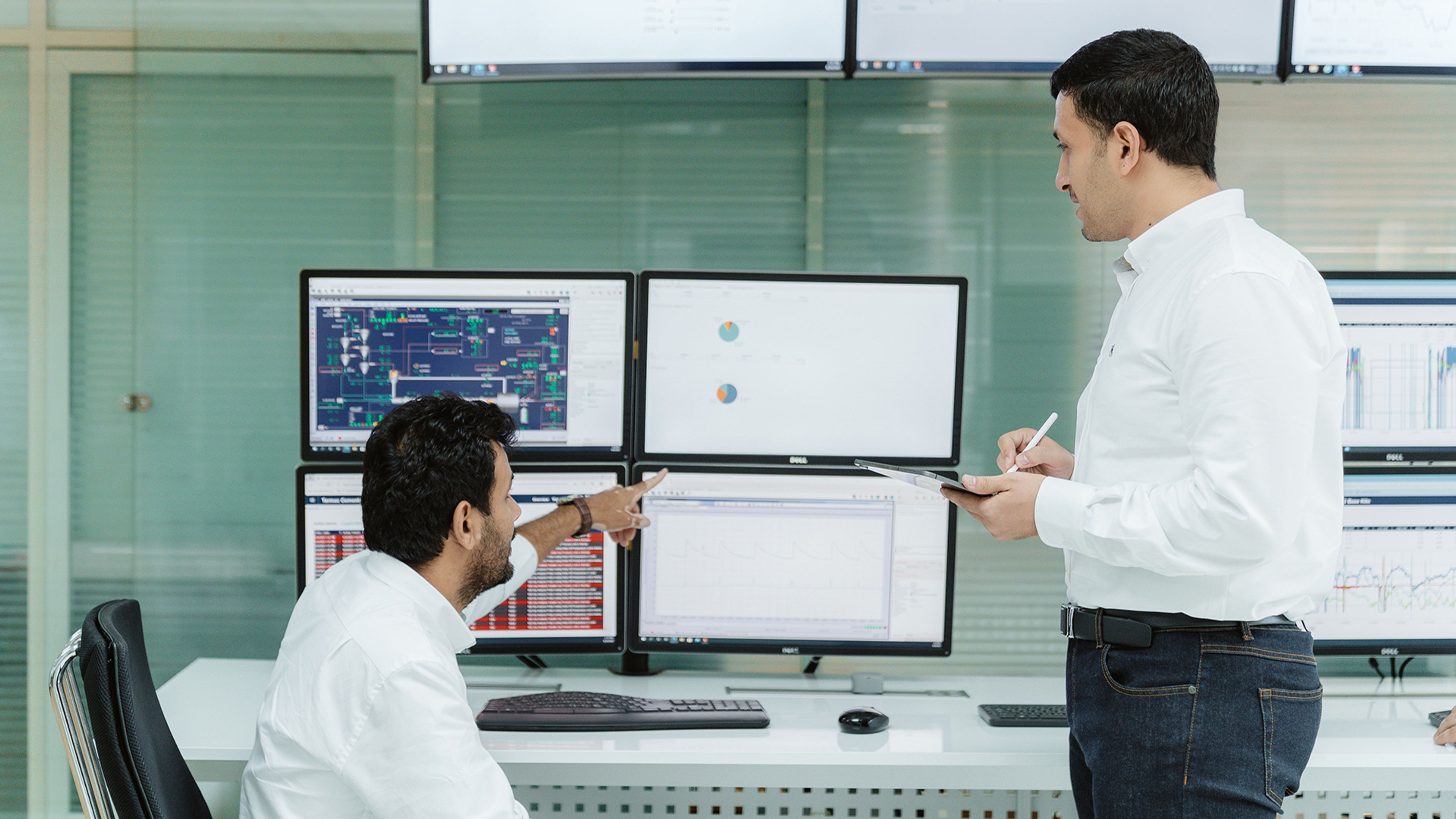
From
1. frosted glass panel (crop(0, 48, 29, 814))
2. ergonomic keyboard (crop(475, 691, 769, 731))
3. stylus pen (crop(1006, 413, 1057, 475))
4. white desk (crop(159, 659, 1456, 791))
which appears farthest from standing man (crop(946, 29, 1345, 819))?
frosted glass panel (crop(0, 48, 29, 814))

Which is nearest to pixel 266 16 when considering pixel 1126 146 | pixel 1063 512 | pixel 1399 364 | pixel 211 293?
pixel 211 293

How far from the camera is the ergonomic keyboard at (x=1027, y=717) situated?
1695mm

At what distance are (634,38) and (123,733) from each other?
4.83 ft

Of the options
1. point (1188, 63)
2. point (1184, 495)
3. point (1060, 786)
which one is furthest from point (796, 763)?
point (1188, 63)

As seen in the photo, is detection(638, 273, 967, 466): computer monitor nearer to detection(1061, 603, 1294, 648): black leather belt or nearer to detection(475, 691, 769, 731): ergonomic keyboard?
detection(475, 691, 769, 731): ergonomic keyboard

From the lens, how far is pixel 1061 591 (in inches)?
87.0

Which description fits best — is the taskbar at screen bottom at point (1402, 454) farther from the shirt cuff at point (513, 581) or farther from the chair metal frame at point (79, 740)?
the chair metal frame at point (79, 740)

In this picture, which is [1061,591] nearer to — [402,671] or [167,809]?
[402,671]

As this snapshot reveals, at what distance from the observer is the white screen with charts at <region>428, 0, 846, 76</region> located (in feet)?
6.23

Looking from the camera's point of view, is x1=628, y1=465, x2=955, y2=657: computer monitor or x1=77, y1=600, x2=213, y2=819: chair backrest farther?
x1=628, y1=465, x2=955, y2=657: computer monitor

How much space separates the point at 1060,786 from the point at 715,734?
563 millimetres

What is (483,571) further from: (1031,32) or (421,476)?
(1031,32)

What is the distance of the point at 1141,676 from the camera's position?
1.21 m

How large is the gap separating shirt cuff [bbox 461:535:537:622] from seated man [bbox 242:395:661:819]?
12.5 inches
